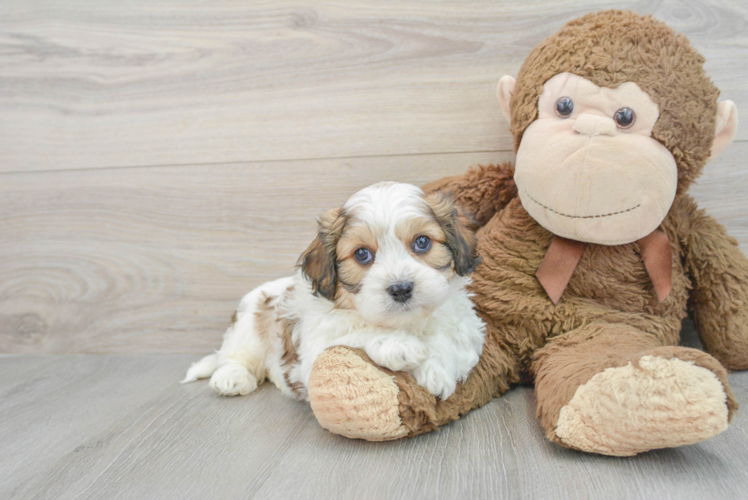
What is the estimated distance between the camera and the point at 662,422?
3.28ft

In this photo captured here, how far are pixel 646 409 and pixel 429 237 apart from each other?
560 millimetres

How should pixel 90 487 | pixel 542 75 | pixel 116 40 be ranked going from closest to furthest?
pixel 90 487, pixel 542 75, pixel 116 40

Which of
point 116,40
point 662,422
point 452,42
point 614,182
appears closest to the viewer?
point 662,422

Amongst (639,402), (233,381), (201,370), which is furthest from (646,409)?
(201,370)

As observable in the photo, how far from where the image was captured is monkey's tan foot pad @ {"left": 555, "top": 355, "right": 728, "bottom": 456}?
38.8 inches

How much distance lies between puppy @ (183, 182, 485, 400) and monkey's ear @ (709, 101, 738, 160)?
68cm

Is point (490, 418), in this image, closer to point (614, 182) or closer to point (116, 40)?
point (614, 182)

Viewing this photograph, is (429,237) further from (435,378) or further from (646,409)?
(646,409)

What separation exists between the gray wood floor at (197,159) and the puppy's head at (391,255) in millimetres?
361

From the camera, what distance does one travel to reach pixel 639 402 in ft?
3.34

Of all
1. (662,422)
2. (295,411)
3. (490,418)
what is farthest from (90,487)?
(662,422)

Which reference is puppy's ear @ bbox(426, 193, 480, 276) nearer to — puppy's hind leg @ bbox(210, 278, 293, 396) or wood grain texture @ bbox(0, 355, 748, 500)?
wood grain texture @ bbox(0, 355, 748, 500)

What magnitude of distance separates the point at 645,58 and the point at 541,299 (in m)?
0.64

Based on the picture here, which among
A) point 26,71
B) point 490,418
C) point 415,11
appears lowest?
point 490,418
